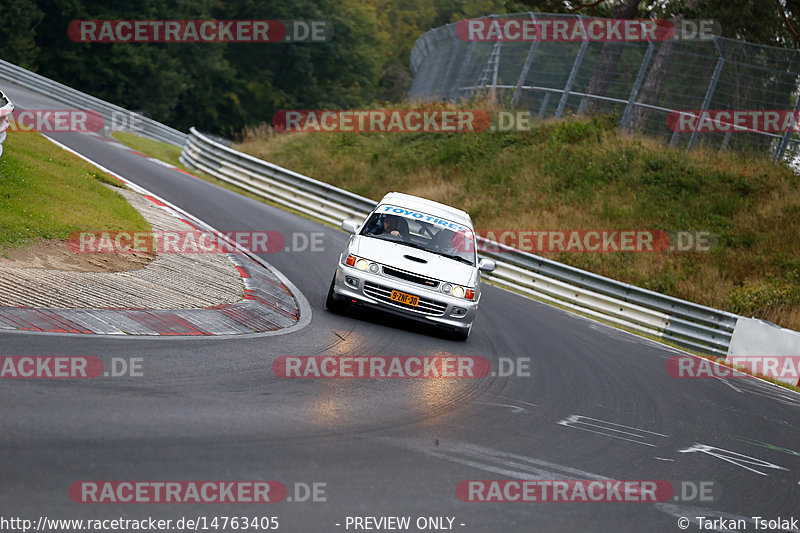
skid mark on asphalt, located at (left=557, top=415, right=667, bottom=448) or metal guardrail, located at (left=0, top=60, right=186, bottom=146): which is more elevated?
metal guardrail, located at (left=0, top=60, right=186, bottom=146)

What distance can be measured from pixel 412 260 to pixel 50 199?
6223 mm

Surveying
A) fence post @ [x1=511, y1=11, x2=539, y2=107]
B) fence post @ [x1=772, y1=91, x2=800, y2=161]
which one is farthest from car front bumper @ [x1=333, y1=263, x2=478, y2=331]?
fence post @ [x1=511, y1=11, x2=539, y2=107]

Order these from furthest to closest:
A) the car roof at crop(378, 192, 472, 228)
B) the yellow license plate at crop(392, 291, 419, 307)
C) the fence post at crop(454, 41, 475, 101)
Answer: the fence post at crop(454, 41, 475, 101) < the car roof at crop(378, 192, 472, 228) < the yellow license plate at crop(392, 291, 419, 307)

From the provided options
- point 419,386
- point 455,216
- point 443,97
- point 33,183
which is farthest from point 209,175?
point 419,386

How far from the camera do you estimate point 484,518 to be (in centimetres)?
586

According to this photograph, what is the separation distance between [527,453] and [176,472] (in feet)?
10.4
